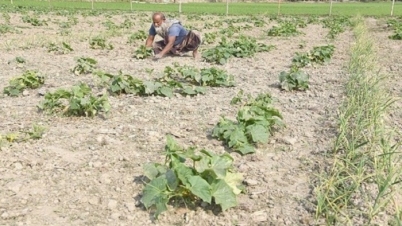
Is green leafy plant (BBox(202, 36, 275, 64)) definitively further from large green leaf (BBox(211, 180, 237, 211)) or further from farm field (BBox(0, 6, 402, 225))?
large green leaf (BBox(211, 180, 237, 211))

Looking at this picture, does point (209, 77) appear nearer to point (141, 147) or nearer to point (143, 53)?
point (141, 147)

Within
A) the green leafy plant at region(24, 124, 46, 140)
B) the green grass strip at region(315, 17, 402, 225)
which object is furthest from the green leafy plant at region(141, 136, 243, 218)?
the green leafy plant at region(24, 124, 46, 140)

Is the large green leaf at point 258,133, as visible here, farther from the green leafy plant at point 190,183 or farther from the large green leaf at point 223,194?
the large green leaf at point 223,194

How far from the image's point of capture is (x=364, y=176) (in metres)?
3.20

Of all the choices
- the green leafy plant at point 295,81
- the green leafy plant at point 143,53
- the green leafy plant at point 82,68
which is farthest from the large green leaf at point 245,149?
the green leafy plant at point 143,53

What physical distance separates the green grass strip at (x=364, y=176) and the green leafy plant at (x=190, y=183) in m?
0.58

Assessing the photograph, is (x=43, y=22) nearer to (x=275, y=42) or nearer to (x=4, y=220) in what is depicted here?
(x=275, y=42)

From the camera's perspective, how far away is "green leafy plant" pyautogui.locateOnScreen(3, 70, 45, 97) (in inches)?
220

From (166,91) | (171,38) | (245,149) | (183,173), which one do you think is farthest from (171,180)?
(171,38)

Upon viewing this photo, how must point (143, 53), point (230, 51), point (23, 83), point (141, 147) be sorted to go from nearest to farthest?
point (141, 147), point (23, 83), point (143, 53), point (230, 51)

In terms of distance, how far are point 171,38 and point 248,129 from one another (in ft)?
15.8

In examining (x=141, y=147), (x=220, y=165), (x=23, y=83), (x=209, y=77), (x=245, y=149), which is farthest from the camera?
(x=209, y=77)

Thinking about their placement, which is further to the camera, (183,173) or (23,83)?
(23,83)

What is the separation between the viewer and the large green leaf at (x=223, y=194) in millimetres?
2867
